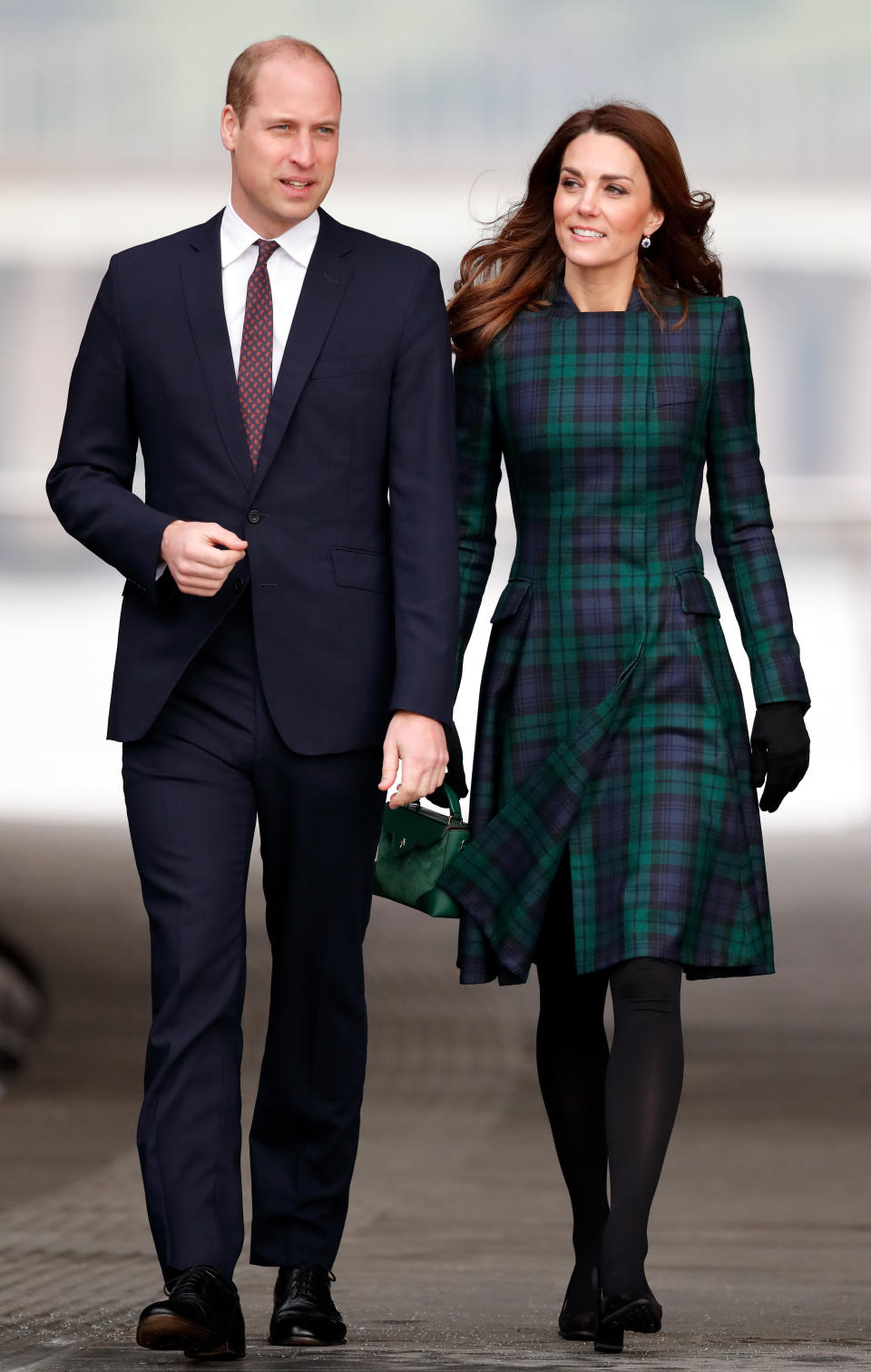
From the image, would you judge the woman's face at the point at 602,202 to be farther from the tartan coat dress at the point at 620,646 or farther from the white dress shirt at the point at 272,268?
the white dress shirt at the point at 272,268

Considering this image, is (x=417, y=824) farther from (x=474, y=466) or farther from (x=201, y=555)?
(x=201, y=555)

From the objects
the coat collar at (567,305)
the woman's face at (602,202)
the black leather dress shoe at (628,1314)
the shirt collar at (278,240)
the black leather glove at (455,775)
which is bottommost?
the black leather dress shoe at (628,1314)

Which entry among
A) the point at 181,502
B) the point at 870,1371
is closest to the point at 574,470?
the point at 181,502

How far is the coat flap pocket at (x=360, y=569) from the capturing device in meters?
3.43

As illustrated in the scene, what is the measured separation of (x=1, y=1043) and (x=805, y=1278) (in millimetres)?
2848

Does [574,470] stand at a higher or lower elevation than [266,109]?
lower

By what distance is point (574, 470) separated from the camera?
11.8ft

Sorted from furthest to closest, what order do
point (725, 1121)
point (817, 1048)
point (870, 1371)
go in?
point (817, 1048)
point (725, 1121)
point (870, 1371)

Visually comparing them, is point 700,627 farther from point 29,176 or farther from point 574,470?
point 29,176

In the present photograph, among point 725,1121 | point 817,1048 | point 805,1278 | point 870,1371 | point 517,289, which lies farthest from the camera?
point 817,1048

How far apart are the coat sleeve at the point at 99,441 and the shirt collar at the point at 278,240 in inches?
5.5

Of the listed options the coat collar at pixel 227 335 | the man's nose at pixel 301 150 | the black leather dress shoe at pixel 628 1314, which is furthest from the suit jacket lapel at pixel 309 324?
the black leather dress shoe at pixel 628 1314

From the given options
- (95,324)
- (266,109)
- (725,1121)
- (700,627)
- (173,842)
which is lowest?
(725,1121)

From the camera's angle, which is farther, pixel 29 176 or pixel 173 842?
pixel 29 176
